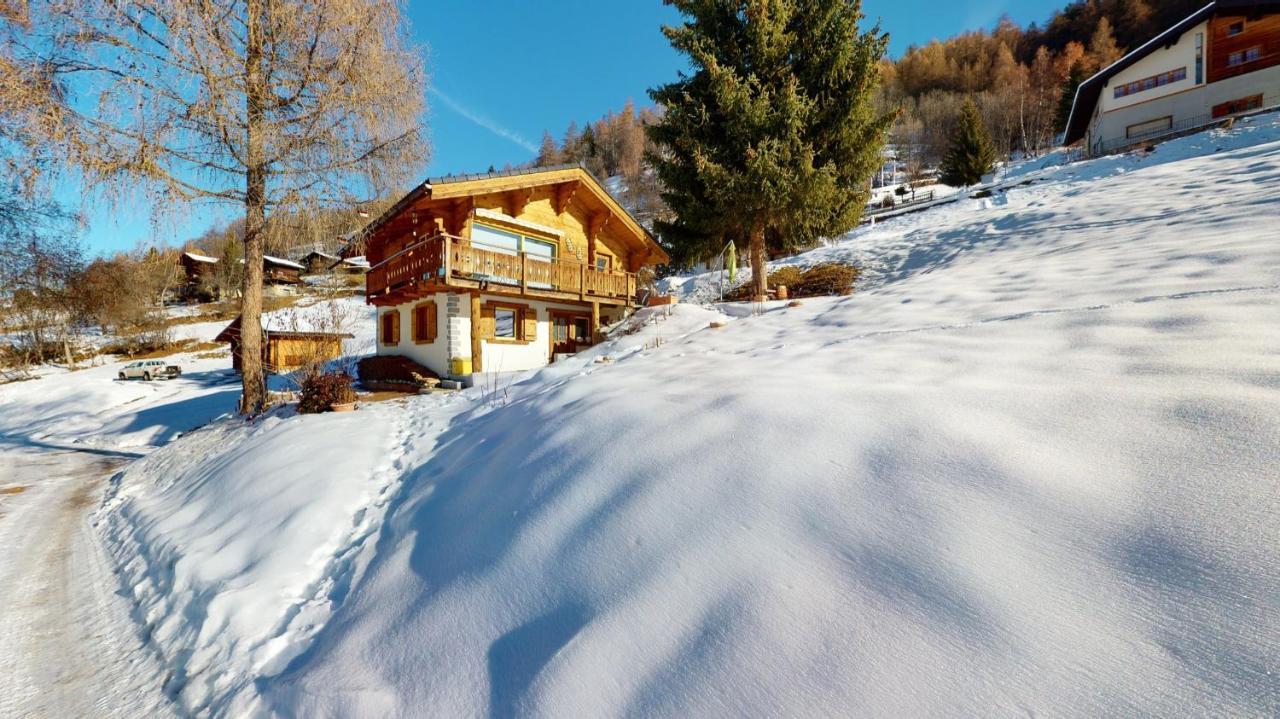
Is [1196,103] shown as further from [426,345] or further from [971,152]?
[426,345]

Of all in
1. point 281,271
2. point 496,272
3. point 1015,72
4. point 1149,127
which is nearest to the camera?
point 496,272

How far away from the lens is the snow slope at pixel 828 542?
4.85ft

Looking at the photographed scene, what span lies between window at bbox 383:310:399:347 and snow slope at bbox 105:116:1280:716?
12.3 metres

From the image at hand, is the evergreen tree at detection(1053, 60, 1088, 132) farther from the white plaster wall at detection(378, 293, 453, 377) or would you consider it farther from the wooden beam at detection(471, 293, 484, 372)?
the white plaster wall at detection(378, 293, 453, 377)

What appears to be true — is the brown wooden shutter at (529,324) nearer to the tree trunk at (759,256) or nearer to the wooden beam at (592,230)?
the wooden beam at (592,230)

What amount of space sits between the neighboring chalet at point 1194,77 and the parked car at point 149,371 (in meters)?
47.9

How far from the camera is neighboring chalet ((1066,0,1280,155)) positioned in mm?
23156

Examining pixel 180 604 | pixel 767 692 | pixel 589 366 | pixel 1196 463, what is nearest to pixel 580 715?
pixel 767 692

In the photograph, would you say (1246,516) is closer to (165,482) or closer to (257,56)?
(165,482)

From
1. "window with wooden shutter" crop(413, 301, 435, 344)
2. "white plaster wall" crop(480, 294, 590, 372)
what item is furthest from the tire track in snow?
"window with wooden shutter" crop(413, 301, 435, 344)

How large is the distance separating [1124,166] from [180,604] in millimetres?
30186

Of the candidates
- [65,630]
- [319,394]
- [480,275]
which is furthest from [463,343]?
[65,630]

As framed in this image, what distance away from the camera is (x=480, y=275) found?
12.4m

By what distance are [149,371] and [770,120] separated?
2917 cm
